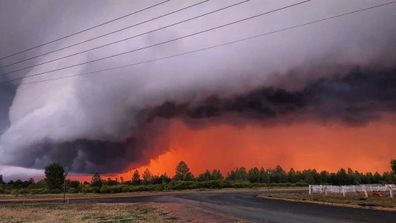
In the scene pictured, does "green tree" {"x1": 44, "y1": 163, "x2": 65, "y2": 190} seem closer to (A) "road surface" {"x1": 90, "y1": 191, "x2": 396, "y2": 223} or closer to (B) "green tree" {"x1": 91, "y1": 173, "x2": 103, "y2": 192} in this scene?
(B) "green tree" {"x1": 91, "y1": 173, "x2": 103, "y2": 192}

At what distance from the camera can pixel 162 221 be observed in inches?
1184

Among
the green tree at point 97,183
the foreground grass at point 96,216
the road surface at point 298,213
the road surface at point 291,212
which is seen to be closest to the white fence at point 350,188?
the road surface at point 291,212

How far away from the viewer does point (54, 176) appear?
137m

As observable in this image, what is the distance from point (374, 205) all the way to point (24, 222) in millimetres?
29570

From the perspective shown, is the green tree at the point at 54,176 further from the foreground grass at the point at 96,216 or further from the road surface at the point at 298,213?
the road surface at the point at 298,213

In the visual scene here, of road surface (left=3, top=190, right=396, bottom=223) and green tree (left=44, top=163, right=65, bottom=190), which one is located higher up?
green tree (left=44, top=163, right=65, bottom=190)

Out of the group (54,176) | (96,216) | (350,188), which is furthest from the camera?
(54,176)

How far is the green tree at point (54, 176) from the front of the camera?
136 metres

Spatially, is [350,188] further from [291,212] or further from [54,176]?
[54,176]

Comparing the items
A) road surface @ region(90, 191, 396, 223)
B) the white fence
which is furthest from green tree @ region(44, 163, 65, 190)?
road surface @ region(90, 191, 396, 223)

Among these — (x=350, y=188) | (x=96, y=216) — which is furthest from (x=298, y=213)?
(x=350, y=188)

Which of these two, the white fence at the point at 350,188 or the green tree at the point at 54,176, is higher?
the green tree at the point at 54,176

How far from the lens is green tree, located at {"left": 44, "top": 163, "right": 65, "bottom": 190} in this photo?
136 m

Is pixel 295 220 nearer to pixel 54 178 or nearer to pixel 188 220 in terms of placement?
pixel 188 220
